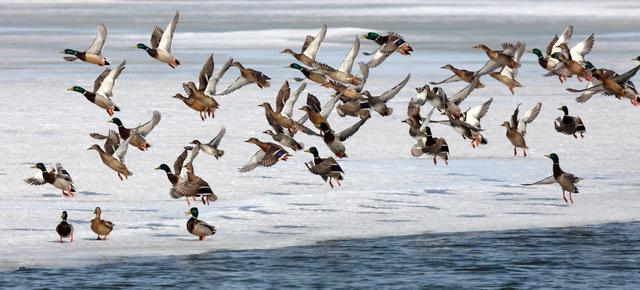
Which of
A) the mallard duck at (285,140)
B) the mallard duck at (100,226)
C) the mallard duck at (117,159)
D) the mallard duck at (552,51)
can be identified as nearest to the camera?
the mallard duck at (100,226)

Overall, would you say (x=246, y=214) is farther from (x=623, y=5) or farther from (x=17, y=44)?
(x=623, y=5)

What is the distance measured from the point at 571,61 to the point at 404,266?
690 centimetres

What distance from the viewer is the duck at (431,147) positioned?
1473 centimetres

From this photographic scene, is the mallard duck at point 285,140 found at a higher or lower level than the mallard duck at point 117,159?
higher

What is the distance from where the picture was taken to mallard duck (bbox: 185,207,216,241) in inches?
440

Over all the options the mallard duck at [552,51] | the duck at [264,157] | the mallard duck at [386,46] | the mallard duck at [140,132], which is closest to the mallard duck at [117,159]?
the mallard duck at [140,132]

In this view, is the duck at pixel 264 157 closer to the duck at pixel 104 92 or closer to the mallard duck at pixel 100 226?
the duck at pixel 104 92

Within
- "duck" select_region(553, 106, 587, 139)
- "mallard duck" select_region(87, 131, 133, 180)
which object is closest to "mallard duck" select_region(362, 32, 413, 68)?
"duck" select_region(553, 106, 587, 139)

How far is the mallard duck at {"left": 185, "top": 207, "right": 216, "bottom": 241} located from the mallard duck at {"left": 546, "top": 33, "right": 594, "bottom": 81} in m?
6.93

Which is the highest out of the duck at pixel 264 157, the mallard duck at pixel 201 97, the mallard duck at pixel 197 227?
the mallard duck at pixel 201 97

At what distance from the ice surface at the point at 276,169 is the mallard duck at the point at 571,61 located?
32.7 inches

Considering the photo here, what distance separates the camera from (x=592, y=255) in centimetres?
1105

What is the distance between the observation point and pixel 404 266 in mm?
10602

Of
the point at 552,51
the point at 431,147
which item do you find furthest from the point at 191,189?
the point at 552,51
